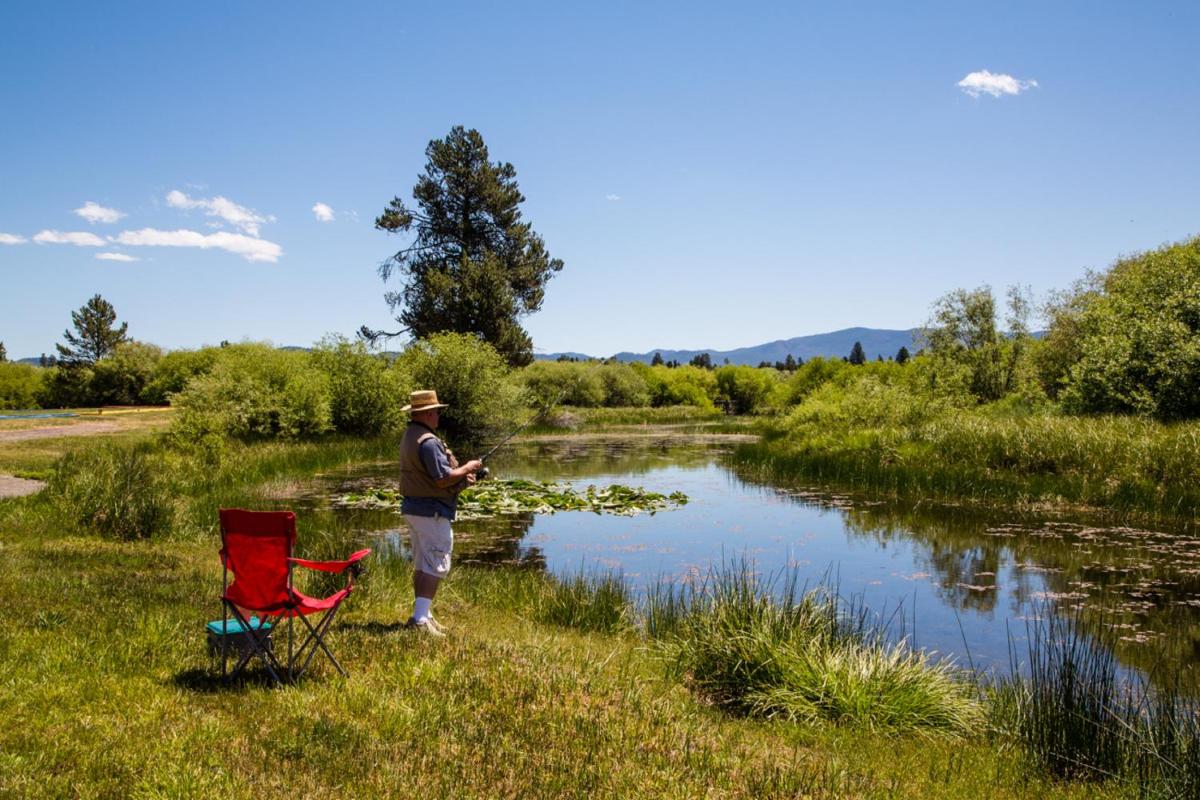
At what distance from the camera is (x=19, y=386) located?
2109 inches

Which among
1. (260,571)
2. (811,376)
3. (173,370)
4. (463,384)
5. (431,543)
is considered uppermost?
(173,370)

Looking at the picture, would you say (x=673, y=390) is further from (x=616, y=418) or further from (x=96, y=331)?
(x=96, y=331)

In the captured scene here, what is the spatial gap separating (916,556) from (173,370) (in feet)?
168

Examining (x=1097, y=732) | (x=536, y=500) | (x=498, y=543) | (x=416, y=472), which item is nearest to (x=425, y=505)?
(x=416, y=472)

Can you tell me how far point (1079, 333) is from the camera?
33.0 metres

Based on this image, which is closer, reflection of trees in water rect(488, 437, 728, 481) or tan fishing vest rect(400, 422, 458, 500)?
tan fishing vest rect(400, 422, 458, 500)

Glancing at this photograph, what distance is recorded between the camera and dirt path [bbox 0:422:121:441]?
83.8 ft

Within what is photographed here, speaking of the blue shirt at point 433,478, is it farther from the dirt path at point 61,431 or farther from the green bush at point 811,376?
the green bush at point 811,376

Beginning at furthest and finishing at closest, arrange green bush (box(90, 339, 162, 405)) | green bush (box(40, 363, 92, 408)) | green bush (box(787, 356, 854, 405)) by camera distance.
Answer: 1. green bush (box(40, 363, 92, 408))
2. green bush (box(90, 339, 162, 405))
3. green bush (box(787, 356, 854, 405))

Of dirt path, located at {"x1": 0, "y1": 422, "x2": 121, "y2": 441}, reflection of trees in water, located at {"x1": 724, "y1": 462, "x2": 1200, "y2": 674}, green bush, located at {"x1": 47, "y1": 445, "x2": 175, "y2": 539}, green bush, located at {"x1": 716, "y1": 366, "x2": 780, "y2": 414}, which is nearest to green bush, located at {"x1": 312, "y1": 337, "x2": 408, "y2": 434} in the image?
dirt path, located at {"x1": 0, "y1": 422, "x2": 121, "y2": 441}

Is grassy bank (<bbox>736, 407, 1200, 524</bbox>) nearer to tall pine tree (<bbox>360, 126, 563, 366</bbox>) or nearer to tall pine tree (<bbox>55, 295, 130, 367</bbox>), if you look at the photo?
tall pine tree (<bbox>360, 126, 563, 366</bbox>)

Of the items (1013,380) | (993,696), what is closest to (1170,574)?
(993,696)

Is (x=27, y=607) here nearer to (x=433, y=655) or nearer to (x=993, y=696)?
(x=433, y=655)

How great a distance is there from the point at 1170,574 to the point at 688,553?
7326 mm
